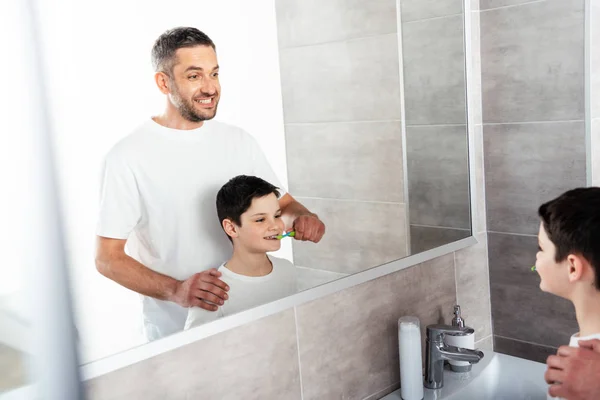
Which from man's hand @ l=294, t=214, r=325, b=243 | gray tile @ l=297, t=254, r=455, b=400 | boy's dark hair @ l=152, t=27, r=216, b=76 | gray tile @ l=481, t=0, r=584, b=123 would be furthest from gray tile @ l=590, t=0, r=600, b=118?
boy's dark hair @ l=152, t=27, r=216, b=76

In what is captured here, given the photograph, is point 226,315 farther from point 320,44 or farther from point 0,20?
point 0,20

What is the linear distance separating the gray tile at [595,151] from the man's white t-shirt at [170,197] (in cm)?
94

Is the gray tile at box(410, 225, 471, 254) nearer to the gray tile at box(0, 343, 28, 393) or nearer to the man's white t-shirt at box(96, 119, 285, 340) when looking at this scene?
the man's white t-shirt at box(96, 119, 285, 340)

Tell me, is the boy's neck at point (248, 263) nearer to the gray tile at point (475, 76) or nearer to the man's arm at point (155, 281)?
the man's arm at point (155, 281)

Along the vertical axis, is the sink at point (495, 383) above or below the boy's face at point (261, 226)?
below

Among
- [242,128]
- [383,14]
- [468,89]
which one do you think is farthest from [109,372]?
[468,89]

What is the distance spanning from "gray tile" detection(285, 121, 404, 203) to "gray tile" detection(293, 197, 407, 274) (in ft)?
0.07

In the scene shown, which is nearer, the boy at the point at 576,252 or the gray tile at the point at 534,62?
the boy at the point at 576,252

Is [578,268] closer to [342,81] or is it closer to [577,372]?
[577,372]

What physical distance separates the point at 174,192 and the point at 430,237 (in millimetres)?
774

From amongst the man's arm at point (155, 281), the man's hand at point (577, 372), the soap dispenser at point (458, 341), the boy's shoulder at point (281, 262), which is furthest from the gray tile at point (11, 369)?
the soap dispenser at point (458, 341)

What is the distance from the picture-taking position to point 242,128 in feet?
3.50

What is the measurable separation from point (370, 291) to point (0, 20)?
1216 millimetres

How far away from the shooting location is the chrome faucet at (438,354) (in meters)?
1.42
